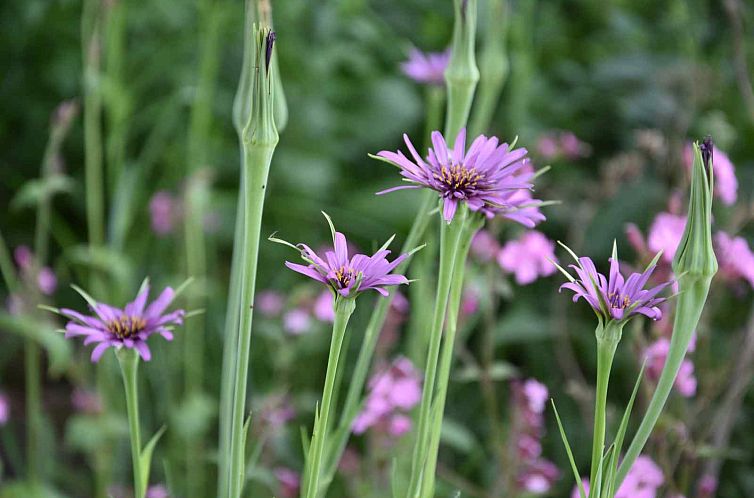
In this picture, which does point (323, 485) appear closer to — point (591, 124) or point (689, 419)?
point (689, 419)

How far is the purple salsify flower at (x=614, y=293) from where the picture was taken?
0.52 meters

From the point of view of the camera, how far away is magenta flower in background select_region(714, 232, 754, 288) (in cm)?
88

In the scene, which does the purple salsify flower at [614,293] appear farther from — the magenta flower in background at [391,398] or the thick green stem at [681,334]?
the magenta flower in background at [391,398]

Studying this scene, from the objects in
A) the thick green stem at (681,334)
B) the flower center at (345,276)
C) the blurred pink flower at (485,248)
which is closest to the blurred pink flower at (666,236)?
the blurred pink flower at (485,248)

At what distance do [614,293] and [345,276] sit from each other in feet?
0.52

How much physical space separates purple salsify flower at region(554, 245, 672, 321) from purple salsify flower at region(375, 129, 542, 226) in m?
0.05

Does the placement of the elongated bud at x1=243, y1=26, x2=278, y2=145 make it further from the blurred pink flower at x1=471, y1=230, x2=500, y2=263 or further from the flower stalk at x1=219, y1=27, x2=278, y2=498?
the blurred pink flower at x1=471, y1=230, x2=500, y2=263

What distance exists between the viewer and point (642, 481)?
0.92 m

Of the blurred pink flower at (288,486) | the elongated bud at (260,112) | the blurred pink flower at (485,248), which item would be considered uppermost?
the blurred pink flower at (485,248)

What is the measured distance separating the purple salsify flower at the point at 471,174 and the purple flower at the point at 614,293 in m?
0.05

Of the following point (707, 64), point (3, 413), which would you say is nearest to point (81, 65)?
point (3, 413)

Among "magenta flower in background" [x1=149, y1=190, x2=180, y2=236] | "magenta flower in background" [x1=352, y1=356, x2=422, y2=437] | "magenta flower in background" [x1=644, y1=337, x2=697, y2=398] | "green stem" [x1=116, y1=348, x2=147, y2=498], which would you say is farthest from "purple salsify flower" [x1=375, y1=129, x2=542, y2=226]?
"magenta flower in background" [x1=149, y1=190, x2=180, y2=236]

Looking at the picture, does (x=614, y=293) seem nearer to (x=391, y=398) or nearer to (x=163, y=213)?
(x=391, y=398)

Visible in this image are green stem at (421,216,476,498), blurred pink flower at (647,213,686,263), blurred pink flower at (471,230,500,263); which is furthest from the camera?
blurred pink flower at (471,230,500,263)
